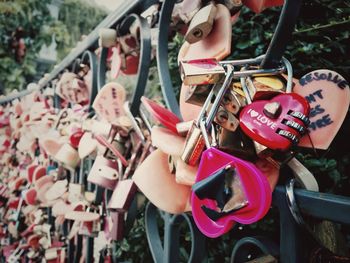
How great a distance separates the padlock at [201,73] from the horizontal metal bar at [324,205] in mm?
142

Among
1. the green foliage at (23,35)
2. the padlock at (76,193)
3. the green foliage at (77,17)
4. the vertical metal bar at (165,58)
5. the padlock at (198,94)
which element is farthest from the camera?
the green foliage at (77,17)

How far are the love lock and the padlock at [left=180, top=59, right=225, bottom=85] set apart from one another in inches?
3.1

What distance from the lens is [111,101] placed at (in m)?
0.72

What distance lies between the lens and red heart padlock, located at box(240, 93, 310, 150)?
29 cm

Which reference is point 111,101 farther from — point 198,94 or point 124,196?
point 198,94

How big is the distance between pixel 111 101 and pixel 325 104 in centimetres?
51

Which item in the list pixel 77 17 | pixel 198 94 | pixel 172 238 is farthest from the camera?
pixel 77 17

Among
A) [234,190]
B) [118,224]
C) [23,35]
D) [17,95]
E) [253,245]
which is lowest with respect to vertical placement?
[17,95]

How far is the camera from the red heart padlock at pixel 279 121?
0.96 ft

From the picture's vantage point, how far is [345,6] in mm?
917

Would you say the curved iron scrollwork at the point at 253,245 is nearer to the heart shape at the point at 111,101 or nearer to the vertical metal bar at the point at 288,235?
the vertical metal bar at the point at 288,235

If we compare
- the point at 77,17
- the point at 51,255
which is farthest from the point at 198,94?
the point at 77,17

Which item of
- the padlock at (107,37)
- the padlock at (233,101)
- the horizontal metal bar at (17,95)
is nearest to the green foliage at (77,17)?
the horizontal metal bar at (17,95)

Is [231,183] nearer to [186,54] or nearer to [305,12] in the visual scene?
[186,54]
